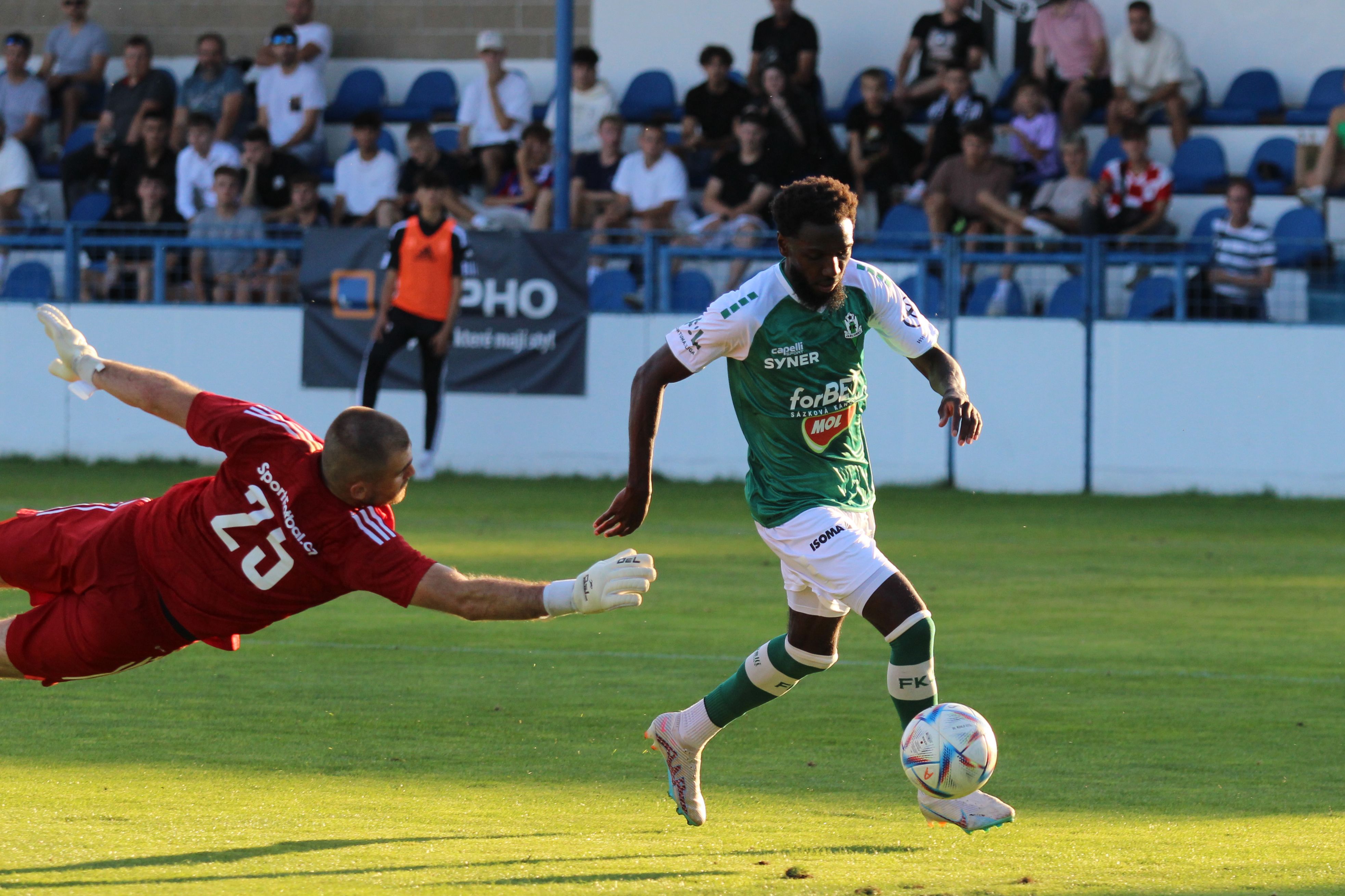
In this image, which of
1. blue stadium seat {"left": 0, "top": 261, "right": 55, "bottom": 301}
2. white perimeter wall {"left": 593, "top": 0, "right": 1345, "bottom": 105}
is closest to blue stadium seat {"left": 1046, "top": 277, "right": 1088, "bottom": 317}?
white perimeter wall {"left": 593, "top": 0, "right": 1345, "bottom": 105}

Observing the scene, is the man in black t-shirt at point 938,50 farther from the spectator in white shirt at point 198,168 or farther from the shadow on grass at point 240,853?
the shadow on grass at point 240,853

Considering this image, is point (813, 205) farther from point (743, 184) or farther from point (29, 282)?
point (29, 282)

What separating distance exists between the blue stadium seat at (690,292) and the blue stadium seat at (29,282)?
20.8 feet

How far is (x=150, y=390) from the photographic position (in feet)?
17.5

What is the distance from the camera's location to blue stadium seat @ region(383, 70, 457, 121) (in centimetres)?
2084

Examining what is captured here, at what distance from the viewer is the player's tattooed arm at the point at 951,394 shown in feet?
17.5

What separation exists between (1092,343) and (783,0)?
5.48 metres

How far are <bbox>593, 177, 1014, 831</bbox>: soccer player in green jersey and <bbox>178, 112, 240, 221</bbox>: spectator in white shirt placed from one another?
14.6 meters

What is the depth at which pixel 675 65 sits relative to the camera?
2109 cm

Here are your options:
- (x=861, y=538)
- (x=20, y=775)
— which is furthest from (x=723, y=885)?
(x=20, y=775)

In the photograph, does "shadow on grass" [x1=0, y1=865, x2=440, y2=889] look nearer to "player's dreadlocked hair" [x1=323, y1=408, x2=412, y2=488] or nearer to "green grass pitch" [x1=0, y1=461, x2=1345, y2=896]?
"green grass pitch" [x1=0, y1=461, x2=1345, y2=896]

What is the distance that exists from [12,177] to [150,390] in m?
16.0

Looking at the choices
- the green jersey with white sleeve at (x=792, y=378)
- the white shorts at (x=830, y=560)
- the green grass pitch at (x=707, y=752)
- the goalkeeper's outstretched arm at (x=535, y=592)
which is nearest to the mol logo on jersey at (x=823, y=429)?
the green jersey with white sleeve at (x=792, y=378)

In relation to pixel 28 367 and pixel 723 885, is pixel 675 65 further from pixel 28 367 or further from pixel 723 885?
pixel 723 885
